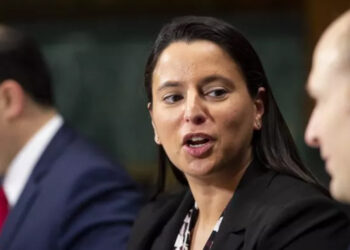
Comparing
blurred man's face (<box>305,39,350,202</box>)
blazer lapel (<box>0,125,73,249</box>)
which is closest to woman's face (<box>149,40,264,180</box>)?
blurred man's face (<box>305,39,350,202</box>)

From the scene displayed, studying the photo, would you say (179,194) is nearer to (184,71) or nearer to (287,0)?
(184,71)

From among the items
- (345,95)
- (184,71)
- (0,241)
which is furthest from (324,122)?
(0,241)

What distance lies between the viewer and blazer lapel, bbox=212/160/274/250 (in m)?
1.78

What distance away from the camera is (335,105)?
1.33 metres

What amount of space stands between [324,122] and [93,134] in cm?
275

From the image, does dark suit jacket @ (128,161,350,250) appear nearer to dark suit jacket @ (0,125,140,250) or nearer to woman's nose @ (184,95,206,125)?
woman's nose @ (184,95,206,125)

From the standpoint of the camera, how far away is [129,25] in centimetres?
400

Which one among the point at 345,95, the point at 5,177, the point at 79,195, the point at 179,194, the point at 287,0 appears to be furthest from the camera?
the point at 287,0

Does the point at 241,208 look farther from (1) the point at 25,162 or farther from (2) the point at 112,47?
(2) the point at 112,47

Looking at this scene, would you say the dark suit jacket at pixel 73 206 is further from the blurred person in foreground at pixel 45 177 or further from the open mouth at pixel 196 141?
the open mouth at pixel 196 141

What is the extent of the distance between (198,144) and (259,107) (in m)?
0.17

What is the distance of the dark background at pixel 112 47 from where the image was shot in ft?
12.7

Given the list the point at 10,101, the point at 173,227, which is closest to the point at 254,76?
the point at 173,227

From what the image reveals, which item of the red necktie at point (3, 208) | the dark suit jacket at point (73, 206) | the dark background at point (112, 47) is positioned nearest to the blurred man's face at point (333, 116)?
the dark suit jacket at point (73, 206)
